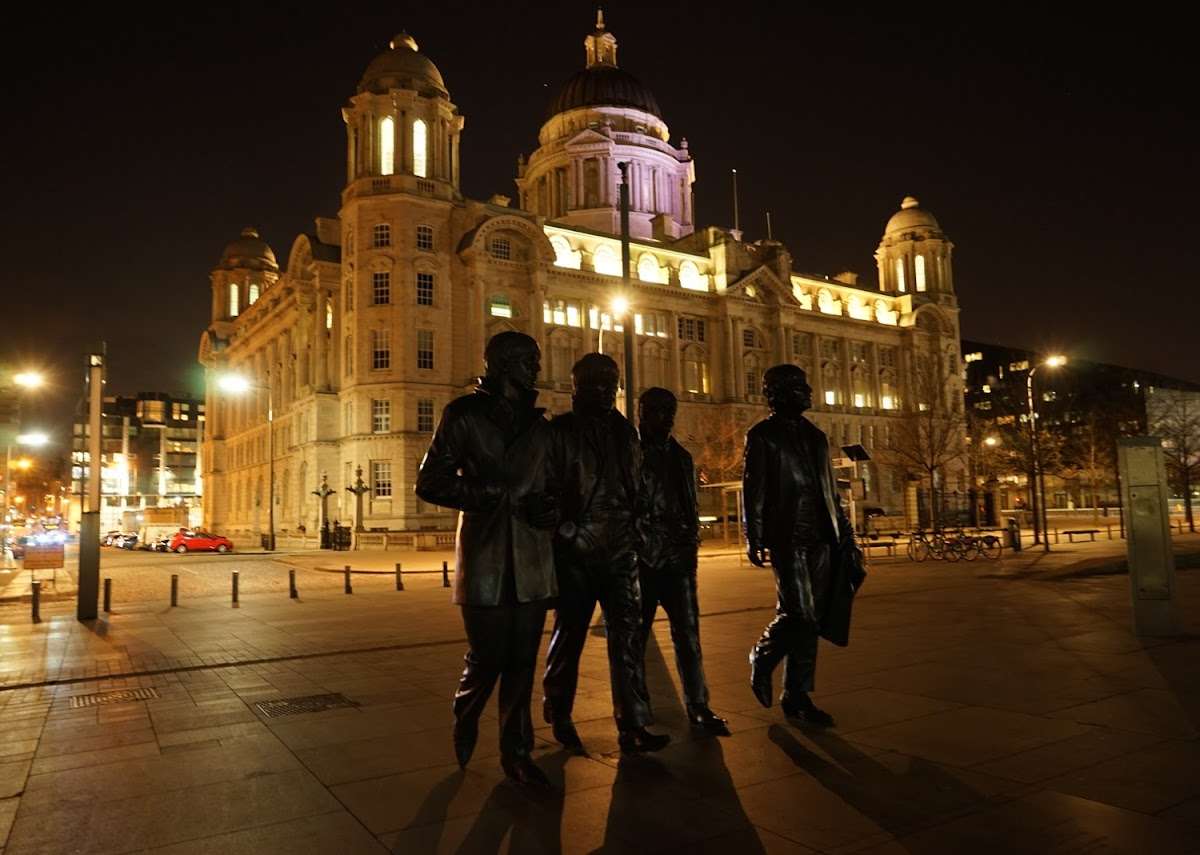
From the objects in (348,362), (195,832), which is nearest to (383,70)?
(348,362)

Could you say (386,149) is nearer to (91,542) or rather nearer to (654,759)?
(91,542)

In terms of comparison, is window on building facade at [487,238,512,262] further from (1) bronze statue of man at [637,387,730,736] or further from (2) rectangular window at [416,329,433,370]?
(1) bronze statue of man at [637,387,730,736]

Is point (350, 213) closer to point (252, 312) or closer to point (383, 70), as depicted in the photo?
point (383, 70)

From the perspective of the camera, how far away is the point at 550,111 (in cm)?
8838

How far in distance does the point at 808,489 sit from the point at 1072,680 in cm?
292

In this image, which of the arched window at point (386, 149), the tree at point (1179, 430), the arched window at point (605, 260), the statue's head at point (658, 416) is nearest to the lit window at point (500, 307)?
the arched window at point (386, 149)

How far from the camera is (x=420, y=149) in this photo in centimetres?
5884

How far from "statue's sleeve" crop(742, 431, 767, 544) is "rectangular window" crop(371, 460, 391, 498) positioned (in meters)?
50.8

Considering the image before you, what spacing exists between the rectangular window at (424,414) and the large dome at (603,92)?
40675 mm

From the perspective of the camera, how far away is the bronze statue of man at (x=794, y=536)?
6.38m

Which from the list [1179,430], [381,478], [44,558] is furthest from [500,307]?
[44,558]

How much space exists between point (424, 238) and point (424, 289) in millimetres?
3263

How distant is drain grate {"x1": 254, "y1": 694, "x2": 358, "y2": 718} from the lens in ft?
23.7

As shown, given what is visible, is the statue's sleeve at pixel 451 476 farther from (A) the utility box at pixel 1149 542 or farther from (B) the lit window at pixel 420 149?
(B) the lit window at pixel 420 149
